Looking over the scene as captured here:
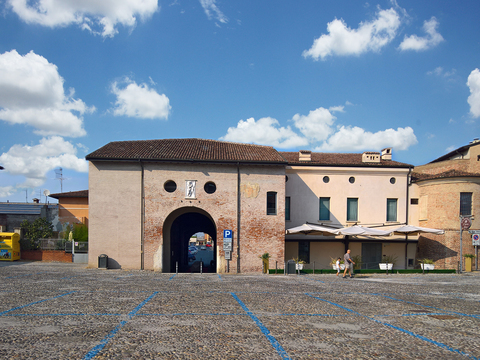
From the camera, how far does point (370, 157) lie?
23.9 meters

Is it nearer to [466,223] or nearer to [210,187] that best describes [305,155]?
[210,187]

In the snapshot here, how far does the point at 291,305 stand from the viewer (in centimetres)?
871

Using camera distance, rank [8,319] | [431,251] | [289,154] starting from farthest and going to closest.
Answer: [289,154], [431,251], [8,319]

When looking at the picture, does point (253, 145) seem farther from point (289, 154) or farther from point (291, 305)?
point (291, 305)

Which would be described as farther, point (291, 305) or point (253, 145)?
point (253, 145)

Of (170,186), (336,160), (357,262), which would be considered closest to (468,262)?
(357,262)

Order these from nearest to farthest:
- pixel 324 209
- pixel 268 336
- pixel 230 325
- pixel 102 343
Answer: pixel 102 343, pixel 268 336, pixel 230 325, pixel 324 209

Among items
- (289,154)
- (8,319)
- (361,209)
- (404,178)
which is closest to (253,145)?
(289,154)

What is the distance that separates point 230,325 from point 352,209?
60.7ft

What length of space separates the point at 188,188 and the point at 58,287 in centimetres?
979

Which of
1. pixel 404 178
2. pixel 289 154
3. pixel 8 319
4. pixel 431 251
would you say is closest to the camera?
pixel 8 319

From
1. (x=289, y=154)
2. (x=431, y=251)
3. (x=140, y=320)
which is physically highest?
(x=289, y=154)

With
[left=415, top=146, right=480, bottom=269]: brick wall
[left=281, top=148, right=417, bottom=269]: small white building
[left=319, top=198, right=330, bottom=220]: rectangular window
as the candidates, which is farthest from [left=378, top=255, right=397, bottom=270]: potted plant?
[left=319, top=198, right=330, bottom=220]: rectangular window

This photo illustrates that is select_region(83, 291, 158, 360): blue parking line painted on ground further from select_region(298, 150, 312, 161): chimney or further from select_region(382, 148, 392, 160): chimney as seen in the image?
select_region(382, 148, 392, 160): chimney
